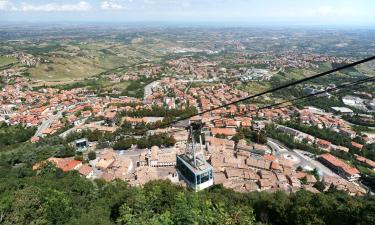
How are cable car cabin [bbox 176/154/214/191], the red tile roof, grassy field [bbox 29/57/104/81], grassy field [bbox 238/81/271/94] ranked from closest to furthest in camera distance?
cable car cabin [bbox 176/154/214/191] < the red tile roof < grassy field [bbox 238/81/271/94] < grassy field [bbox 29/57/104/81]

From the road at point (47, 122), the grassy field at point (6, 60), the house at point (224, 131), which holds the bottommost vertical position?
the road at point (47, 122)

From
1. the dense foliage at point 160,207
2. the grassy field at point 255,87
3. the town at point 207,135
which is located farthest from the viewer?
the grassy field at point 255,87

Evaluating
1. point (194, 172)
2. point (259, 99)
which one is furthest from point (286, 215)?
point (259, 99)

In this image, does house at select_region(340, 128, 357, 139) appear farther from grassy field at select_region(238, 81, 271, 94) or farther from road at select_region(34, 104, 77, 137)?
road at select_region(34, 104, 77, 137)

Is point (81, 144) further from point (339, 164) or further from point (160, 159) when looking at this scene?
point (339, 164)

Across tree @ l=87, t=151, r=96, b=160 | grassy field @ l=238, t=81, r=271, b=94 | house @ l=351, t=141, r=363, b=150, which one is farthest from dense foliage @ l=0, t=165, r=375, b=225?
grassy field @ l=238, t=81, r=271, b=94

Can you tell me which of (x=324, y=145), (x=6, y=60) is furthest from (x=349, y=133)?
(x=6, y=60)

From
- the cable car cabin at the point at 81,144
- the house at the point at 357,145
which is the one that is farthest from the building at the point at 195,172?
the house at the point at 357,145

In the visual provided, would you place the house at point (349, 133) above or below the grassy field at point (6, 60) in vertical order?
below

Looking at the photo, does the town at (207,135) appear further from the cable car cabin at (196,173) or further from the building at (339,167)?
the cable car cabin at (196,173)
